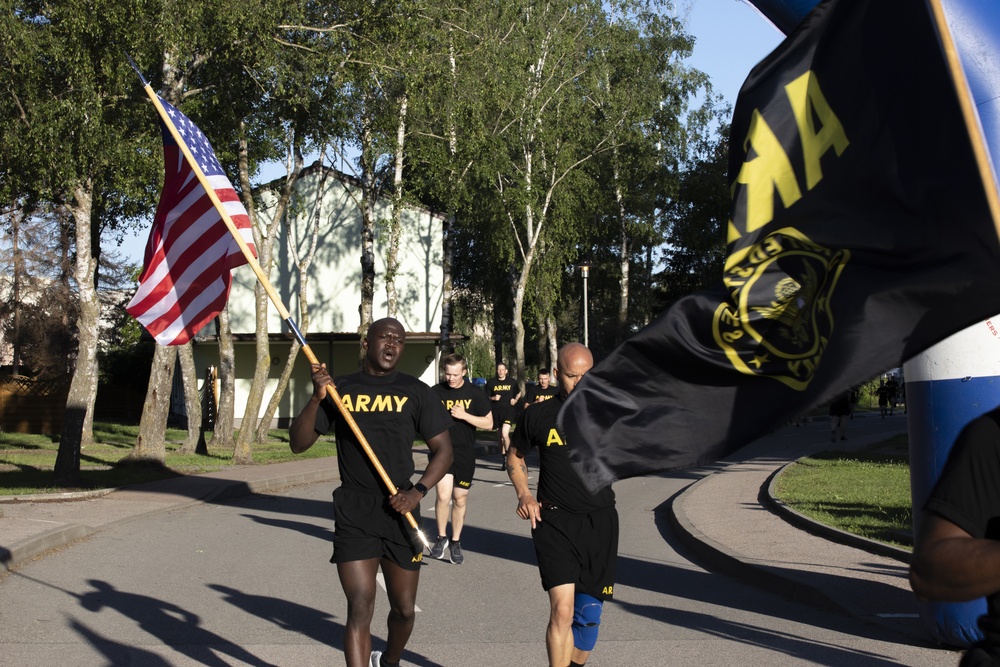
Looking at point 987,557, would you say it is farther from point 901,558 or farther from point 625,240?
A: point 625,240

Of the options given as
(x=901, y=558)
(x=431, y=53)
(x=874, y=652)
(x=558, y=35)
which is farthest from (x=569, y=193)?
(x=874, y=652)

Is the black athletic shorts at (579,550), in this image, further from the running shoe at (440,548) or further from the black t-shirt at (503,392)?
the black t-shirt at (503,392)

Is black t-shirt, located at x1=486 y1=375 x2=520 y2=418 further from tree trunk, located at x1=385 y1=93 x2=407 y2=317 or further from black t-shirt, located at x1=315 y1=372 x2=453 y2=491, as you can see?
tree trunk, located at x1=385 y1=93 x2=407 y2=317

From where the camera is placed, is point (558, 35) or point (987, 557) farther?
point (558, 35)

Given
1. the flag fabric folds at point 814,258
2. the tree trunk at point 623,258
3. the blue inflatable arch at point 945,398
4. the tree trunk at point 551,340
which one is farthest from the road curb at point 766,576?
the tree trunk at point 623,258

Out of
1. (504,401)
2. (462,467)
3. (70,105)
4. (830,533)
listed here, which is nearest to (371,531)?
(462,467)

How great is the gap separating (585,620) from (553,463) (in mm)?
888

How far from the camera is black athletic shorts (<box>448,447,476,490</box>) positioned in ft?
37.4

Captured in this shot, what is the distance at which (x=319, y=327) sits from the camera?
39531mm

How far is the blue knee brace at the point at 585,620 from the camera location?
571 centimetres

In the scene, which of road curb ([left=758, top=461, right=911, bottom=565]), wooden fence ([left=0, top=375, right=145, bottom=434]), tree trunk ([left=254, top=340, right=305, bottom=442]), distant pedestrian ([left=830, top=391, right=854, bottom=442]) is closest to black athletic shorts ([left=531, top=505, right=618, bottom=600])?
road curb ([left=758, top=461, right=911, bottom=565])

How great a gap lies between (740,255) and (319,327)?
3627 cm

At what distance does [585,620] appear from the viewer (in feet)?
18.9

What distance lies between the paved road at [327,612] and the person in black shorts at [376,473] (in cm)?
140
